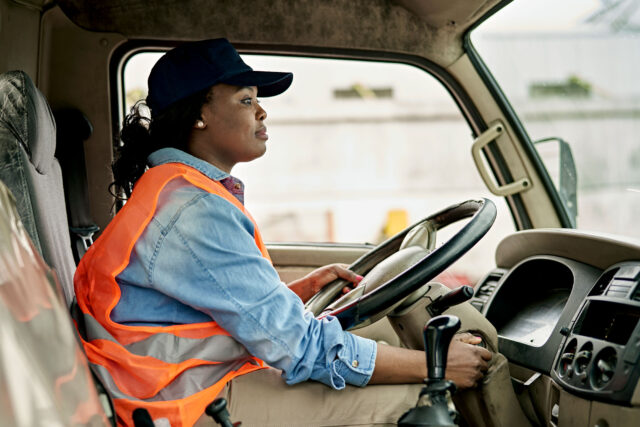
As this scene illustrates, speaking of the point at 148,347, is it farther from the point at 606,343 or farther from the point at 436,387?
the point at 606,343

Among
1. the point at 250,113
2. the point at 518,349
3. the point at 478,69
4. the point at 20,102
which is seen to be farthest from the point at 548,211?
the point at 20,102

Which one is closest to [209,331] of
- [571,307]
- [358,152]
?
[571,307]

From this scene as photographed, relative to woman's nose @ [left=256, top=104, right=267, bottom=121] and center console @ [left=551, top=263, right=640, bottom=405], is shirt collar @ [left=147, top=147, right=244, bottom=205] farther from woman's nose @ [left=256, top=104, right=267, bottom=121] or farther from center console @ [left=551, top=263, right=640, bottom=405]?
center console @ [left=551, top=263, right=640, bottom=405]

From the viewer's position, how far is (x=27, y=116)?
5.32ft

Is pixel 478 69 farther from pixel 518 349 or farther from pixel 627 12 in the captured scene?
pixel 518 349

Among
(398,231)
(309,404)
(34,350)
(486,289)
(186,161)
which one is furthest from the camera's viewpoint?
(398,231)

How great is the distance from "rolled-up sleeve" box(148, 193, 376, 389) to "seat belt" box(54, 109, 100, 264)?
1.21 metres

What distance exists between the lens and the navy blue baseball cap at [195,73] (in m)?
1.76

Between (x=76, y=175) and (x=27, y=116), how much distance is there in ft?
3.24

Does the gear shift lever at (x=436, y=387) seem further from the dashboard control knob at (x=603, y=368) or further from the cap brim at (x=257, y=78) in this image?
the cap brim at (x=257, y=78)

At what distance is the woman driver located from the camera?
4.78 feet

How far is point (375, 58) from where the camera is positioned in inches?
107

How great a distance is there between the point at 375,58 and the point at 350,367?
150 cm

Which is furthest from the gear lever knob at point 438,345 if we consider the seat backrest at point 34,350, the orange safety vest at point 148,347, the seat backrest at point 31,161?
the seat backrest at point 31,161
